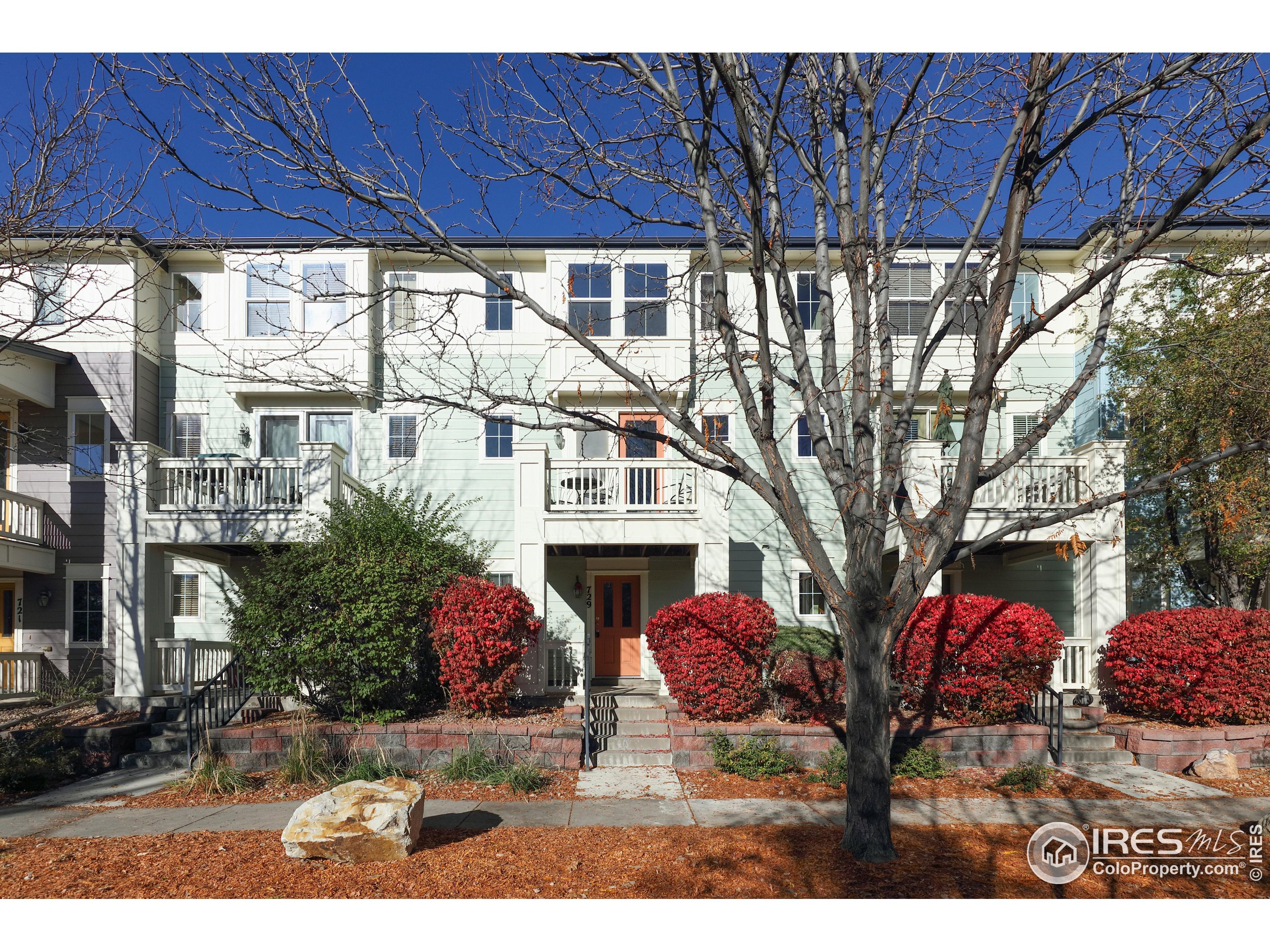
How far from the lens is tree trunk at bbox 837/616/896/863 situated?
628cm

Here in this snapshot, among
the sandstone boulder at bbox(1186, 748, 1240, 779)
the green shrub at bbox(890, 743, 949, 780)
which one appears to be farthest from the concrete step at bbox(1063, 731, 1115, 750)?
the green shrub at bbox(890, 743, 949, 780)

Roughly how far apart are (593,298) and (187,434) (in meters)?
8.41

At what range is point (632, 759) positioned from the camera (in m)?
10.6

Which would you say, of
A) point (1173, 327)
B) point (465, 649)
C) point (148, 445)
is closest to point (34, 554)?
point (148, 445)

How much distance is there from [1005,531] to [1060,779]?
16.4 feet

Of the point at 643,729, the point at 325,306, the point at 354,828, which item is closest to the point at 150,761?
the point at 354,828

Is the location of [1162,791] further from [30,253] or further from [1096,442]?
[30,253]

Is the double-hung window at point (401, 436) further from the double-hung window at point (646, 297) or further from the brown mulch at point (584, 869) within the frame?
the brown mulch at point (584, 869)

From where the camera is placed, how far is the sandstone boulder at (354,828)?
628 centimetres

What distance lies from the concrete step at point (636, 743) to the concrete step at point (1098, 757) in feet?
16.9

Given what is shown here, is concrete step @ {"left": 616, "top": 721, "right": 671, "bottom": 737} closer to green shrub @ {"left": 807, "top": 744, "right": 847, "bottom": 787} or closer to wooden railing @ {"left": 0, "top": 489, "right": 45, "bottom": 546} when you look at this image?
green shrub @ {"left": 807, "top": 744, "right": 847, "bottom": 787}

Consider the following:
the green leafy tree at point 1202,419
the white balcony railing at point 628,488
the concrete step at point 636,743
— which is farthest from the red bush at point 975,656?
the white balcony railing at point 628,488

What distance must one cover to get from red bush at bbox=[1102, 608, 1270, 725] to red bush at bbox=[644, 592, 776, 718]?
518cm

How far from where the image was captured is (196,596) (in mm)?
15836
